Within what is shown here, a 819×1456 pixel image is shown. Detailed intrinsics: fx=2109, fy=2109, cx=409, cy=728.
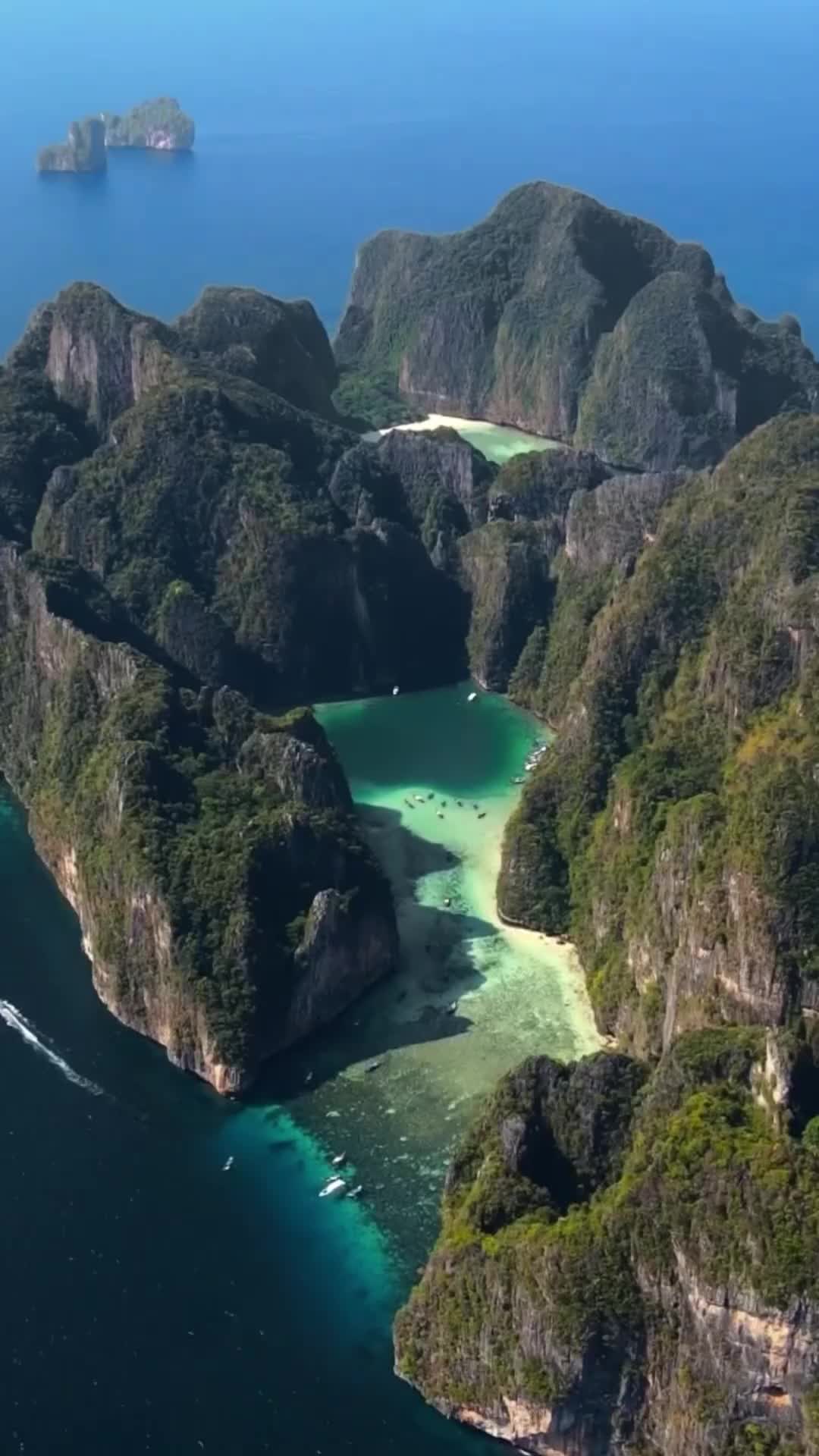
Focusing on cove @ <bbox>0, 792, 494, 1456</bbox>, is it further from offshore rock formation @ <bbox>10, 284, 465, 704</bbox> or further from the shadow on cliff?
offshore rock formation @ <bbox>10, 284, 465, 704</bbox>

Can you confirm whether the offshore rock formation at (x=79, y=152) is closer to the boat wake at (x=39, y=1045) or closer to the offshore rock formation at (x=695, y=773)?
the offshore rock formation at (x=695, y=773)

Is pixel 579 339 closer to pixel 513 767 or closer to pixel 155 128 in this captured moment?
pixel 513 767

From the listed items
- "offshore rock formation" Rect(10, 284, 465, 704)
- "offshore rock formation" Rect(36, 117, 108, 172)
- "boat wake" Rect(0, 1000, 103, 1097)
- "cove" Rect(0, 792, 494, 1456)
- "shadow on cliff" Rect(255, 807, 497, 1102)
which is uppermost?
"offshore rock formation" Rect(36, 117, 108, 172)

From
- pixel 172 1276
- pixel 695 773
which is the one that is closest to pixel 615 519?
pixel 695 773

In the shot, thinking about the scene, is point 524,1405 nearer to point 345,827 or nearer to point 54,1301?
point 54,1301

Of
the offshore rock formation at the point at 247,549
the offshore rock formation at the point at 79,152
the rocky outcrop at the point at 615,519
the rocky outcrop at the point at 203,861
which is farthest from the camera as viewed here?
the offshore rock formation at the point at 79,152

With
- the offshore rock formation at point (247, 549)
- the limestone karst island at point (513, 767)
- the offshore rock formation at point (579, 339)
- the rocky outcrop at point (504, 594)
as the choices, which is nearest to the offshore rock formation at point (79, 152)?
the offshore rock formation at point (579, 339)

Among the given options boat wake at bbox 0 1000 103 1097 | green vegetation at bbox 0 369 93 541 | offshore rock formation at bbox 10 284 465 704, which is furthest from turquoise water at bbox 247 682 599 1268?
green vegetation at bbox 0 369 93 541
